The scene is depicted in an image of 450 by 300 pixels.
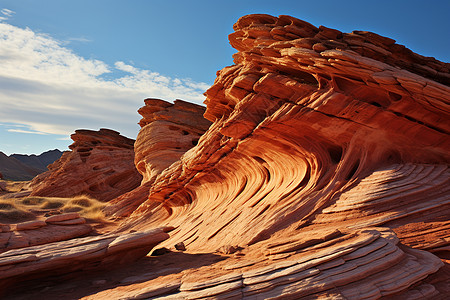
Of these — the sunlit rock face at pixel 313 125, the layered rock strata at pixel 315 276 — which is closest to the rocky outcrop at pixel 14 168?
the sunlit rock face at pixel 313 125

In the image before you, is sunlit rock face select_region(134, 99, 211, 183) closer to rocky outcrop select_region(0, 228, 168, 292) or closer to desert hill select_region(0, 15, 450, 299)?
desert hill select_region(0, 15, 450, 299)

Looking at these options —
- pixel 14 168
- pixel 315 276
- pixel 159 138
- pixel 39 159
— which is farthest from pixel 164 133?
pixel 39 159

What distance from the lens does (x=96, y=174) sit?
1221 inches

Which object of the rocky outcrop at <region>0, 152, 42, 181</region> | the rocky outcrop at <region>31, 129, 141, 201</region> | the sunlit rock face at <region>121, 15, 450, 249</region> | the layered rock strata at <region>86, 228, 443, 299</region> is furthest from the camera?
the rocky outcrop at <region>0, 152, 42, 181</region>

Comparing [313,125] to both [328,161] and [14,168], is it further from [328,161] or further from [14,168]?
[14,168]

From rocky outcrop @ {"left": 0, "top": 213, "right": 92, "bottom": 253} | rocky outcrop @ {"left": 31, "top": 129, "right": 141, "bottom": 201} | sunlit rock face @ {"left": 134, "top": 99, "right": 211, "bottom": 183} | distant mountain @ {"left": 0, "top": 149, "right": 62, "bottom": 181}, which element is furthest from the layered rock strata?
distant mountain @ {"left": 0, "top": 149, "right": 62, "bottom": 181}

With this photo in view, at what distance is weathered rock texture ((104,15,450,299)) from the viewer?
225 inches

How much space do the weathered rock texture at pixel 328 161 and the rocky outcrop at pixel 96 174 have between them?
1935 cm

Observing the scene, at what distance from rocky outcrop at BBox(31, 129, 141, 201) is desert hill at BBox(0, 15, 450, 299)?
56.8 feet

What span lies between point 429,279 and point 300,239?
2.37 m

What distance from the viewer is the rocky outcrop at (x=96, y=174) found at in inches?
1201

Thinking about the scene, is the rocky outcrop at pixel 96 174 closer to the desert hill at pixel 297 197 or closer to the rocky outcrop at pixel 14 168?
the desert hill at pixel 297 197

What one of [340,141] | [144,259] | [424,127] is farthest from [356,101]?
[144,259]

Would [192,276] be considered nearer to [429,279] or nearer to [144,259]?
[144,259]
